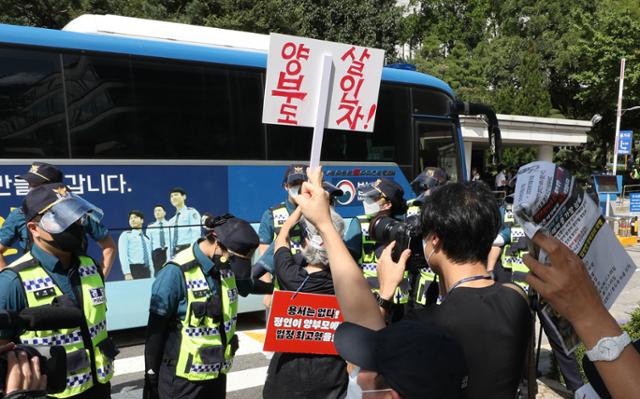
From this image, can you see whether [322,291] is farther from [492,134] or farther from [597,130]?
[597,130]

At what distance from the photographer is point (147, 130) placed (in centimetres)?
602

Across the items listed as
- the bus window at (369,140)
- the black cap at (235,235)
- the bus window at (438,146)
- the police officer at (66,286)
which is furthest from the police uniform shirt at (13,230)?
the bus window at (438,146)

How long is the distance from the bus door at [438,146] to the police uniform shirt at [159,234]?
3.67 meters

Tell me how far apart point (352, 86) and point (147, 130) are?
3805mm

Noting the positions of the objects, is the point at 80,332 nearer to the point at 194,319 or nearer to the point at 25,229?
the point at 194,319

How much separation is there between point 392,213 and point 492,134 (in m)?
4.58

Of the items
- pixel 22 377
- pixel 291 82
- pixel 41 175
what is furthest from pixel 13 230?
pixel 22 377

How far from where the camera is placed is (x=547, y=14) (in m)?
37.3

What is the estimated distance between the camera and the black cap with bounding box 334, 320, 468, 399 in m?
1.14

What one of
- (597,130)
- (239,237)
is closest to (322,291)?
(239,237)

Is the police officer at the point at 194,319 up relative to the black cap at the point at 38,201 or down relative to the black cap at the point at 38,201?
down

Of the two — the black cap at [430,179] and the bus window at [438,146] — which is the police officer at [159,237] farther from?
the bus window at [438,146]

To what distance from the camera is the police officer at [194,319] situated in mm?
2920

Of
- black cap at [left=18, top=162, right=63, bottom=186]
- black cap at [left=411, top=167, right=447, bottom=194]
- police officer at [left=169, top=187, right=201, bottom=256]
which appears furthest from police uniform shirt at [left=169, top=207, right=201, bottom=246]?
black cap at [left=411, top=167, right=447, bottom=194]
